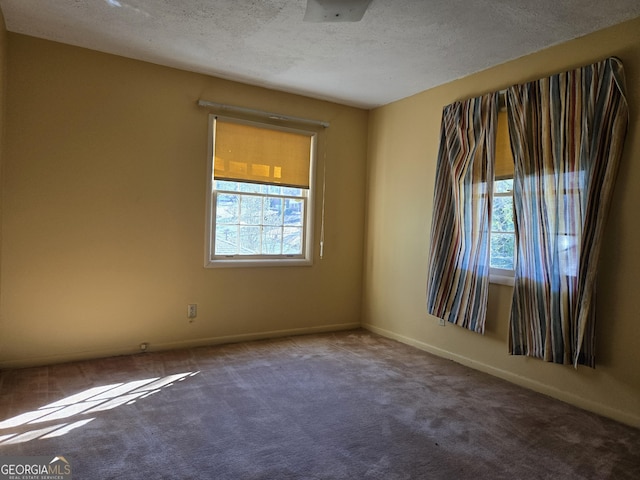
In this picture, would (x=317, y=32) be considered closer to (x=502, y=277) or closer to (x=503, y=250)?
(x=503, y=250)

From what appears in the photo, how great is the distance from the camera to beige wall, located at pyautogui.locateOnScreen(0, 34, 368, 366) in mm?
3158

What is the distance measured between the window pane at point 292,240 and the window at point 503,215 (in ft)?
6.31

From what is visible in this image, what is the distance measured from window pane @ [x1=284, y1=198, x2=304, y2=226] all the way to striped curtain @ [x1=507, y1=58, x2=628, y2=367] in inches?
83.7

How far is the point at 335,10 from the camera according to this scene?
8.40 feet

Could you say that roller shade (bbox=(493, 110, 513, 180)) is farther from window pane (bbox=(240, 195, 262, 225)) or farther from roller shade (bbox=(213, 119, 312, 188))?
window pane (bbox=(240, 195, 262, 225))

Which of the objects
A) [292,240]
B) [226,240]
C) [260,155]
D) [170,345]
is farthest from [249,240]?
[170,345]

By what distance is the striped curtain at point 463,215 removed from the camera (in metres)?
3.37

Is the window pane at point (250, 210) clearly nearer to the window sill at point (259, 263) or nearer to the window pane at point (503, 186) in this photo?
the window sill at point (259, 263)

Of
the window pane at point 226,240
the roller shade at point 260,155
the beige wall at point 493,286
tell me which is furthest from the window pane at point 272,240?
the beige wall at point 493,286

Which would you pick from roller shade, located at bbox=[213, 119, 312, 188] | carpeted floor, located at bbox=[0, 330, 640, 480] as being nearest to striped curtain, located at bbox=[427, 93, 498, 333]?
carpeted floor, located at bbox=[0, 330, 640, 480]

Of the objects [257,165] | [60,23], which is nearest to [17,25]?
[60,23]

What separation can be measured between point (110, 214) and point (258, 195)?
1337mm

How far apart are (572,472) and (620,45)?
2536 millimetres

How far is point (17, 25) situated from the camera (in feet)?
9.77
